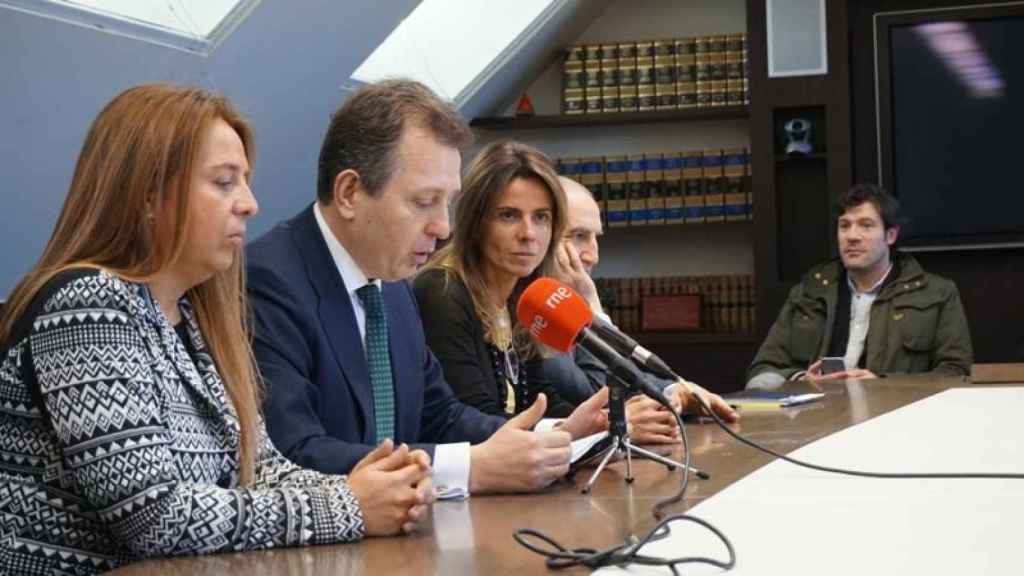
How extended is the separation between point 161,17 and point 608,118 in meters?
3.14

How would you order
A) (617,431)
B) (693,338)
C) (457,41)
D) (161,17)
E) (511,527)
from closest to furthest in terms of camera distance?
(511,527), (617,431), (161,17), (457,41), (693,338)

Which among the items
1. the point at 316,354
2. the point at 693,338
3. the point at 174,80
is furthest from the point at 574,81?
the point at 316,354

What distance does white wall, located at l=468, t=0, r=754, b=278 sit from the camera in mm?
7258

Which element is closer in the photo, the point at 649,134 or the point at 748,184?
the point at 748,184

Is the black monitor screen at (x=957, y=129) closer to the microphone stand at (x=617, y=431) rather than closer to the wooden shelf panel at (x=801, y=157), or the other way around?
the wooden shelf panel at (x=801, y=157)

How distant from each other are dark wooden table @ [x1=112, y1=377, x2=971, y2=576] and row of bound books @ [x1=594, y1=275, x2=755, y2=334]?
4.43 metres

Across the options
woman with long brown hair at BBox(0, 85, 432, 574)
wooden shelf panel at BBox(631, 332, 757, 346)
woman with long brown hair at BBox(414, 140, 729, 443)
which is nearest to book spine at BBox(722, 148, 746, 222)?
wooden shelf panel at BBox(631, 332, 757, 346)

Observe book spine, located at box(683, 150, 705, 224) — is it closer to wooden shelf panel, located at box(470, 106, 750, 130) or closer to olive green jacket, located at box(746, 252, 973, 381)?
wooden shelf panel, located at box(470, 106, 750, 130)

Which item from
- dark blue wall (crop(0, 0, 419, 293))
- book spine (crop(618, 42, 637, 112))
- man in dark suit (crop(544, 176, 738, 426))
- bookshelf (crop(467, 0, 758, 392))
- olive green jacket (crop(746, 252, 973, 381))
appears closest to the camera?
man in dark suit (crop(544, 176, 738, 426))

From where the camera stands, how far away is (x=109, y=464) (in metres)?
1.48

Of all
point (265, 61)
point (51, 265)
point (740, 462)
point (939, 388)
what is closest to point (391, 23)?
point (265, 61)

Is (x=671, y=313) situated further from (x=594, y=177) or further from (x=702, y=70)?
(x=702, y=70)

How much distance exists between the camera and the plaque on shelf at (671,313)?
6988mm

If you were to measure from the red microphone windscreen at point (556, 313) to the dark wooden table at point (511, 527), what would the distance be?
0.21 m
